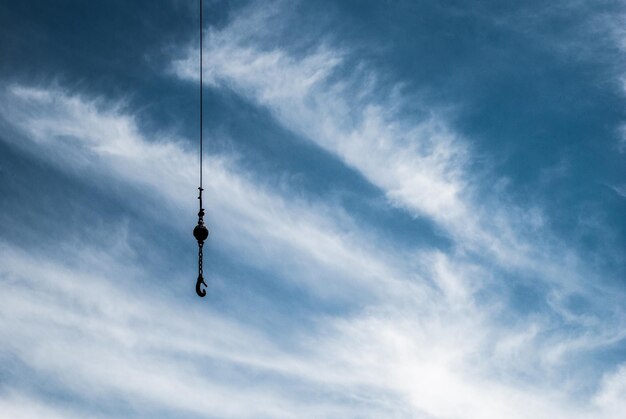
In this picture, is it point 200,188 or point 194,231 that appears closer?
point 194,231

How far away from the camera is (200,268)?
16.1 meters

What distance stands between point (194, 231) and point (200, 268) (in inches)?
51.5

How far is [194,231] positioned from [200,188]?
2.79 meters

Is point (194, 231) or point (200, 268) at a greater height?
point (194, 231)

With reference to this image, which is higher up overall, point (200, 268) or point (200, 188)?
point (200, 188)

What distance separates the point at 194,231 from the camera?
54.0ft

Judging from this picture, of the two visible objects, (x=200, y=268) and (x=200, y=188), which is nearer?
(x=200, y=268)

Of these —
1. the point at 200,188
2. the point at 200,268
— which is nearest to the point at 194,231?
the point at 200,268

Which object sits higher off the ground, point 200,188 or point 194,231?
point 200,188

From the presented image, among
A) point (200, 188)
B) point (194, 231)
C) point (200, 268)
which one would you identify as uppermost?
point (200, 188)

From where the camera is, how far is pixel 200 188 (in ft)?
61.5

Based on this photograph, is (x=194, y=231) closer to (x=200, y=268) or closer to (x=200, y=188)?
(x=200, y=268)

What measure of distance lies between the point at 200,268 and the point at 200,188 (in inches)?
153
